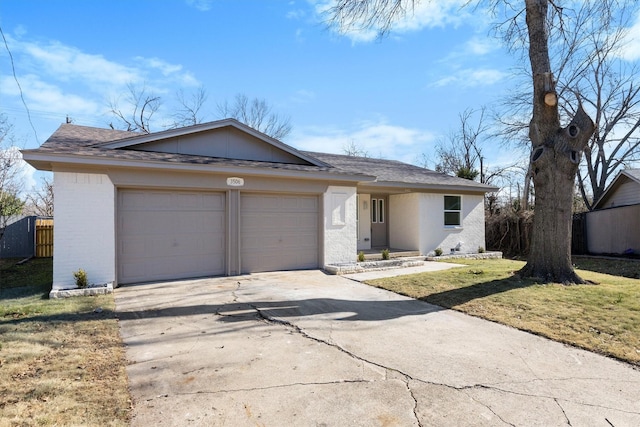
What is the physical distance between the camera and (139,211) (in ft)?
27.6

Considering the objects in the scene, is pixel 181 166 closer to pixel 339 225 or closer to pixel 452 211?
pixel 339 225

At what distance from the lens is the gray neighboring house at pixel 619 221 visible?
15.2 metres

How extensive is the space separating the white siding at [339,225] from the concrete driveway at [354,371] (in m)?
4.41

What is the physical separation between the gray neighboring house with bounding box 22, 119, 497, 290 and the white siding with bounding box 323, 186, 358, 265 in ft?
0.10

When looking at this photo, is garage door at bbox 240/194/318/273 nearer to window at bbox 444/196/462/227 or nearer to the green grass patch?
the green grass patch

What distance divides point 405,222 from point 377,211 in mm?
1279

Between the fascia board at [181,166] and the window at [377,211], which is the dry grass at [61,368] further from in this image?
the window at [377,211]

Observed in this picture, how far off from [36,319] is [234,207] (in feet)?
15.6

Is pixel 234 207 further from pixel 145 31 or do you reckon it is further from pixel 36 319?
pixel 145 31

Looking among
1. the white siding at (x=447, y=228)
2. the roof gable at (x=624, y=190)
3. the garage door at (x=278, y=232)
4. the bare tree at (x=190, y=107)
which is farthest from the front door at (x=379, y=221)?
the bare tree at (x=190, y=107)

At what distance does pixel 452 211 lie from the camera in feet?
47.8

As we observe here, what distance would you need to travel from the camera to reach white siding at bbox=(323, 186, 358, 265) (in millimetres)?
10727


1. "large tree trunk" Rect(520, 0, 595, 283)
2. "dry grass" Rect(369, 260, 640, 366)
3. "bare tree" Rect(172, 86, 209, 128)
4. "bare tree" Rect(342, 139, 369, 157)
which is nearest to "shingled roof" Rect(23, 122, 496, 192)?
"dry grass" Rect(369, 260, 640, 366)

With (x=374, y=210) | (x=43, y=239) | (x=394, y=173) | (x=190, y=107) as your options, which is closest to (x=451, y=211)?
(x=394, y=173)
